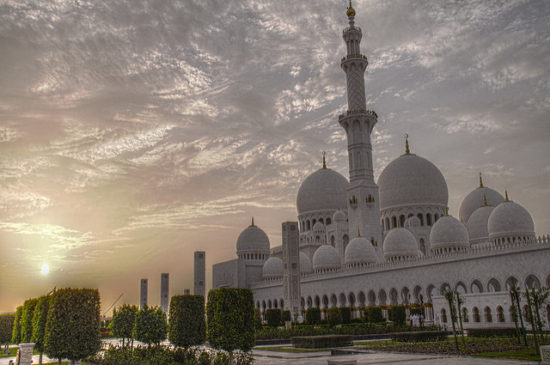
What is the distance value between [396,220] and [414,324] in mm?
21031

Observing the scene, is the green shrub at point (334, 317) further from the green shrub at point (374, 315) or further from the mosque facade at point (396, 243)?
the mosque facade at point (396, 243)

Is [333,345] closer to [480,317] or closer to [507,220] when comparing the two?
[480,317]

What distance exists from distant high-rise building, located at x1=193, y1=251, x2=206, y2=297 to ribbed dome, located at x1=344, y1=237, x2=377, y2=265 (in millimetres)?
25882

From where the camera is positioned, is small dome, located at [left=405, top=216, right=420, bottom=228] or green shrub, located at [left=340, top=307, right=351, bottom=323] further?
small dome, located at [left=405, top=216, right=420, bottom=228]

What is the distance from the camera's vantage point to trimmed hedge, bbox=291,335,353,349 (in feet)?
68.6

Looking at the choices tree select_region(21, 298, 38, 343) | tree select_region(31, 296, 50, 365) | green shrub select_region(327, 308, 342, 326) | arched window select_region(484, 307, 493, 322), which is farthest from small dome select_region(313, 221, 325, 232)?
tree select_region(31, 296, 50, 365)

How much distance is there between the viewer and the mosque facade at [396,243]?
33531 mm

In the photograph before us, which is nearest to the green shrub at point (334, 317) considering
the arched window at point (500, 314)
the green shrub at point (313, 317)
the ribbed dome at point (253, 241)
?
the green shrub at point (313, 317)

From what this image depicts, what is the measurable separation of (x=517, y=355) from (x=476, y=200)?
42.9m

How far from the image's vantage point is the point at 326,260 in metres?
51.5

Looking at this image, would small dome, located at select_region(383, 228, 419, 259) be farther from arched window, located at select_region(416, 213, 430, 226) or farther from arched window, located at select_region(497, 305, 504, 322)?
arched window, located at select_region(497, 305, 504, 322)

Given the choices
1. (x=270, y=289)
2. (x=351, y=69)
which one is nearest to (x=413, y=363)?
(x=351, y=69)

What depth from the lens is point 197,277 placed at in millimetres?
66188

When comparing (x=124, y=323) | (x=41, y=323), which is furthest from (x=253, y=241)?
(x=41, y=323)
